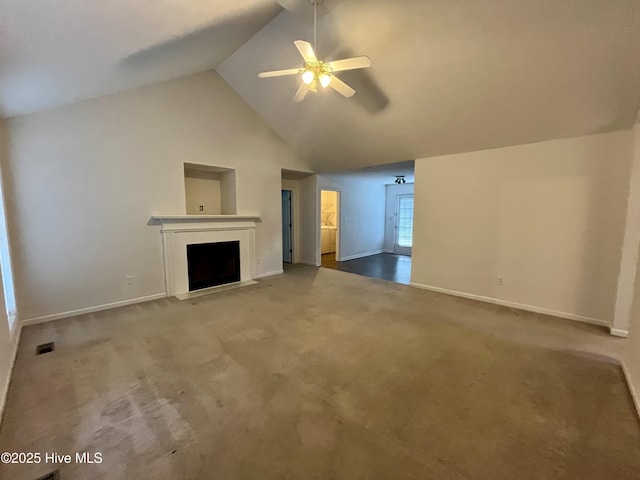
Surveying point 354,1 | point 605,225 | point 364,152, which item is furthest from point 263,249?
point 605,225

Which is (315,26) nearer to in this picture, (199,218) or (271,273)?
(199,218)

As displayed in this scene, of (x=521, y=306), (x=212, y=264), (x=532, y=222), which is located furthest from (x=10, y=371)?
(x=532, y=222)

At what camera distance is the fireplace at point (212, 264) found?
4762 mm

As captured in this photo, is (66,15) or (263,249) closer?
(66,15)

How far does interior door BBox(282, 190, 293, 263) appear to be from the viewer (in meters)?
7.26

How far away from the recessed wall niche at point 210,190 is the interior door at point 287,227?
1.97 meters

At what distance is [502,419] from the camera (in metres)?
1.80

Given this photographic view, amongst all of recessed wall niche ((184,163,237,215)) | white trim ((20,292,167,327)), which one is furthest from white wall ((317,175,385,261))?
white trim ((20,292,167,327))

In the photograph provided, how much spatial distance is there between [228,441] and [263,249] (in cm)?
434

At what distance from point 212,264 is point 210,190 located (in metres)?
1.51

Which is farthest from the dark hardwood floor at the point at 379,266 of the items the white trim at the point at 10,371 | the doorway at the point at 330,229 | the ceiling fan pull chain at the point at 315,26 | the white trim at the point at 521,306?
the white trim at the point at 10,371

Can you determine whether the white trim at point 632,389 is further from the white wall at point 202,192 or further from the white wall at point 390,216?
the white wall at point 390,216

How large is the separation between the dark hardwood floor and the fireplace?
2442 mm

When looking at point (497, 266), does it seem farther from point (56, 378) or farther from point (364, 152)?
point (56, 378)
